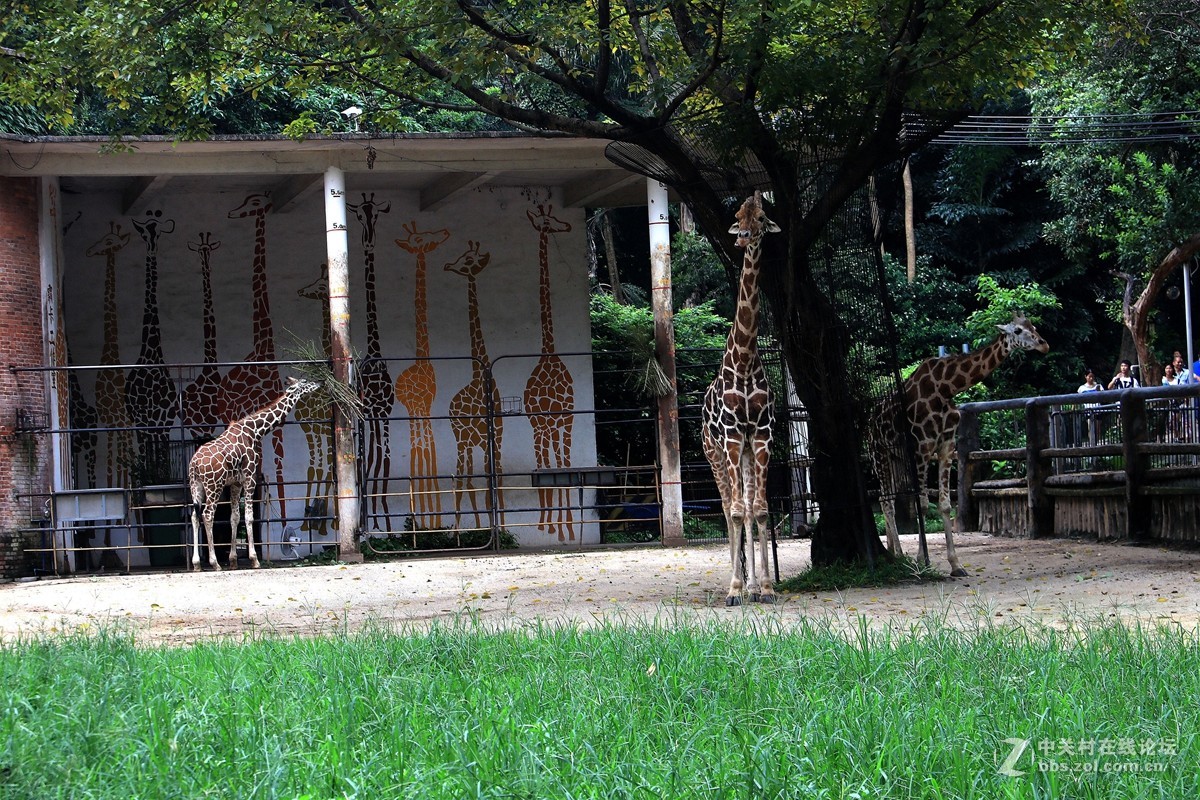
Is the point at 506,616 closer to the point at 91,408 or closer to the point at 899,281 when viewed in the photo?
the point at 91,408

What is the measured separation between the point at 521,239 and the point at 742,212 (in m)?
9.76

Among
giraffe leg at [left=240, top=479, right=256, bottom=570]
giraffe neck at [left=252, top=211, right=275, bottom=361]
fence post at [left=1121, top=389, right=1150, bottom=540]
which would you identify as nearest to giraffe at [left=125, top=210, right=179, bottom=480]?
giraffe neck at [left=252, top=211, right=275, bottom=361]

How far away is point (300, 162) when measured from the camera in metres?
16.3

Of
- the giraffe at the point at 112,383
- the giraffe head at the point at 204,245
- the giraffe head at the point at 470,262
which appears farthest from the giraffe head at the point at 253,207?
the giraffe head at the point at 470,262

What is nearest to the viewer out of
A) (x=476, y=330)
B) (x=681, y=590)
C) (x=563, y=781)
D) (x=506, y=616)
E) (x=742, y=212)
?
(x=563, y=781)

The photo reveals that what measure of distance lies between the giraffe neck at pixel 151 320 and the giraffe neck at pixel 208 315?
651 millimetres

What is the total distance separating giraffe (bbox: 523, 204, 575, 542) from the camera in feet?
63.3

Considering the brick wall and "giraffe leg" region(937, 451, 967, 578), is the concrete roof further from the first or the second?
"giraffe leg" region(937, 451, 967, 578)

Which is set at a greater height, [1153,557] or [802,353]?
[802,353]

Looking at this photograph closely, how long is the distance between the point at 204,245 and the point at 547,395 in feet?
18.3

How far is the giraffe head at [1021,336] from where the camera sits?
11695 millimetres

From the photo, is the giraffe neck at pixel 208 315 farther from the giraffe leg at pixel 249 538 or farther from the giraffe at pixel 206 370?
the giraffe leg at pixel 249 538

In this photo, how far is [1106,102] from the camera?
20359mm

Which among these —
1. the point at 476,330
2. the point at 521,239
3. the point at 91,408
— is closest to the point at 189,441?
the point at 91,408
